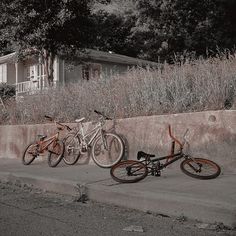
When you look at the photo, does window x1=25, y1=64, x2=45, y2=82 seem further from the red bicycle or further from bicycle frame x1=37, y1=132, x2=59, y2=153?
bicycle frame x1=37, y1=132, x2=59, y2=153

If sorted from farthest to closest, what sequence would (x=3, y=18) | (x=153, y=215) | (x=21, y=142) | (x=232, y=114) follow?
(x=3, y=18) → (x=21, y=142) → (x=232, y=114) → (x=153, y=215)

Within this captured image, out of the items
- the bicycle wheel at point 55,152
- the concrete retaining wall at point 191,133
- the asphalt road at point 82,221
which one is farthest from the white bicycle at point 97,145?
the asphalt road at point 82,221

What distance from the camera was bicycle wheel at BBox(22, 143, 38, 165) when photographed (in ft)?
42.4

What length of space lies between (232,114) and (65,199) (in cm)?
327

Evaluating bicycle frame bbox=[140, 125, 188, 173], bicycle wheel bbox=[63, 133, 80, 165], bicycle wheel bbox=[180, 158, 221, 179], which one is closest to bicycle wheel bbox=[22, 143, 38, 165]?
bicycle wheel bbox=[63, 133, 80, 165]

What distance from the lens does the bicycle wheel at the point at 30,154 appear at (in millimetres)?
12917

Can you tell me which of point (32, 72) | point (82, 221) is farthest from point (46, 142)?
point (32, 72)

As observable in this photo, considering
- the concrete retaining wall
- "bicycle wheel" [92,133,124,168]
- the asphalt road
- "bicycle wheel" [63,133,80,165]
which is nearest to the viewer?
the asphalt road

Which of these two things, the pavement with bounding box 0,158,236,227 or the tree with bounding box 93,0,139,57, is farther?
the tree with bounding box 93,0,139,57

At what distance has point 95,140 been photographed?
11617 millimetres

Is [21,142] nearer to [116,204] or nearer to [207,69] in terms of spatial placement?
[207,69]

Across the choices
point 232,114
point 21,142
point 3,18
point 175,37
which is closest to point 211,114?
point 232,114

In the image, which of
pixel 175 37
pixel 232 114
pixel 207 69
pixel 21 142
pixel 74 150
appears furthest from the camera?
pixel 175 37

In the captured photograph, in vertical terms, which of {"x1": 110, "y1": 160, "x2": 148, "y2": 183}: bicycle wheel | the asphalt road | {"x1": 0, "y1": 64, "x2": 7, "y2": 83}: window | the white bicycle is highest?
{"x1": 0, "y1": 64, "x2": 7, "y2": 83}: window
